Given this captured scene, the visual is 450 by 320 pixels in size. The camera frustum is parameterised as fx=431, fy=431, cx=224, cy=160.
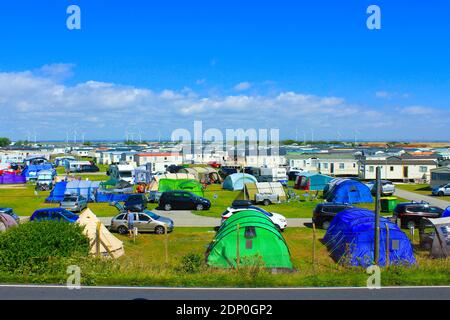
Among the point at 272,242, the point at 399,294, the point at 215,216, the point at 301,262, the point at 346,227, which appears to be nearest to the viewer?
the point at 399,294

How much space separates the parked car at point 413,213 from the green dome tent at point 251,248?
35.3 feet

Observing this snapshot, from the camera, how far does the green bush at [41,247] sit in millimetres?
10484

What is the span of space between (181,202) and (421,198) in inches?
742

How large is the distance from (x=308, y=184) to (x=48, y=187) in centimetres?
2368

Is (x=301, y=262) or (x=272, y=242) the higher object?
(x=272, y=242)

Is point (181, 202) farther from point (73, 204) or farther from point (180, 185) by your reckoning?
point (73, 204)

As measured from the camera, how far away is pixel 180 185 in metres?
33.4

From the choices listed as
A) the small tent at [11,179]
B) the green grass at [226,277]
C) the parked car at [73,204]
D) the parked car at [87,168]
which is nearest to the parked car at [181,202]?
the parked car at [73,204]

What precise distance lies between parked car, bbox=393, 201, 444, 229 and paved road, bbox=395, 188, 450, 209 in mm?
7833

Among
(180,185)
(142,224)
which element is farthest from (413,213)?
(180,185)

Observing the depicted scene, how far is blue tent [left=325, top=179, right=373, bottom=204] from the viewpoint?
30.3m
